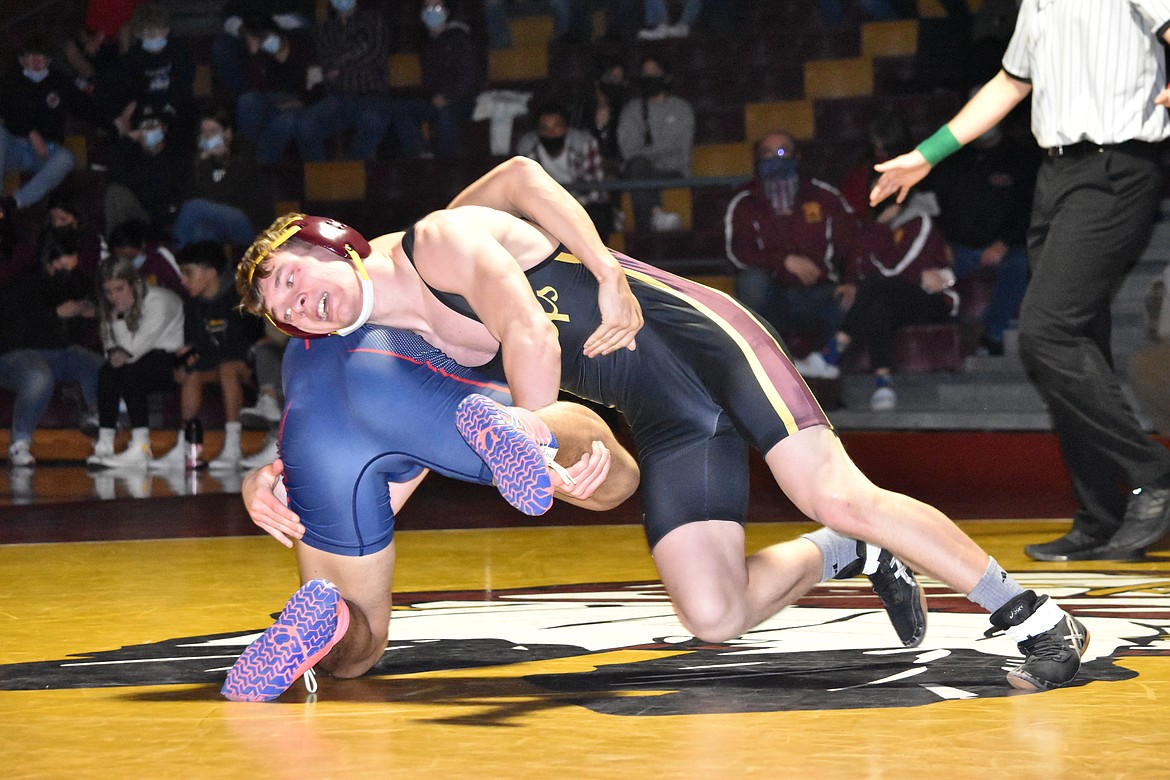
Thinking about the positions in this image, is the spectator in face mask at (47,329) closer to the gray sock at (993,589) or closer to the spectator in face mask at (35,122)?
the spectator in face mask at (35,122)

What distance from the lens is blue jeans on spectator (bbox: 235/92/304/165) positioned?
33.3 ft

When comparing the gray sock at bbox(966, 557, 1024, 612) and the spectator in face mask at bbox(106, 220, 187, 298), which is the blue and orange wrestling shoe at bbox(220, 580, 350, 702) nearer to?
the gray sock at bbox(966, 557, 1024, 612)

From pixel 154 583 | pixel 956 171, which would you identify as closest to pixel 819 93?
pixel 956 171

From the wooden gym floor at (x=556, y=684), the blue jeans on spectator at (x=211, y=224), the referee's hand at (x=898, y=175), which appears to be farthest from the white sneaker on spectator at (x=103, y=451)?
the referee's hand at (x=898, y=175)

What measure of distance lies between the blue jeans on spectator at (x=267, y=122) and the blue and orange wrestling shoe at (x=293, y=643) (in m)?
7.90

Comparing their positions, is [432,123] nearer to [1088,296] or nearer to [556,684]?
[1088,296]

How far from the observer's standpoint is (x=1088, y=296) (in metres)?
4.11

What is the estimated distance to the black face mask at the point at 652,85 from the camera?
9.00 metres

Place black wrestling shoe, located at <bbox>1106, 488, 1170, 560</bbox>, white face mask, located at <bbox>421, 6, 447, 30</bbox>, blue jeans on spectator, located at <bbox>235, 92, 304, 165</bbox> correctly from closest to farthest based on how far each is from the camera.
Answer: black wrestling shoe, located at <bbox>1106, 488, 1170, 560</bbox> < blue jeans on spectator, located at <bbox>235, 92, 304, 165</bbox> < white face mask, located at <bbox>421, 6, 447, 30</bbox>

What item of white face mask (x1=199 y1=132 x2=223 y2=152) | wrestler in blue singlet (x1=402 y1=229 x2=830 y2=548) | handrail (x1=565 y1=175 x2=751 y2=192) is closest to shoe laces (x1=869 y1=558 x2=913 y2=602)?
wrestler in blue singlet (x1=402 y1=229 x2=830 y2=548)

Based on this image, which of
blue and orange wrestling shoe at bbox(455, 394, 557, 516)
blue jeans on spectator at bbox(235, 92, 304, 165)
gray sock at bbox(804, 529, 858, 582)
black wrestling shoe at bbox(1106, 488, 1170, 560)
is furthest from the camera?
blue jeans on spectator at bbox(235, 92, 304, 165)

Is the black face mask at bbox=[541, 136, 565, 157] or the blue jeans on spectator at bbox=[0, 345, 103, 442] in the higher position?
the black face mask at bbox=[541, 136, 565, 157]

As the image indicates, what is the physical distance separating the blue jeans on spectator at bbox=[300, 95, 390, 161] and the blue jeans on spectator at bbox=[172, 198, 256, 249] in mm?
1183

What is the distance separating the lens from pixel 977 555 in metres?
2.61
